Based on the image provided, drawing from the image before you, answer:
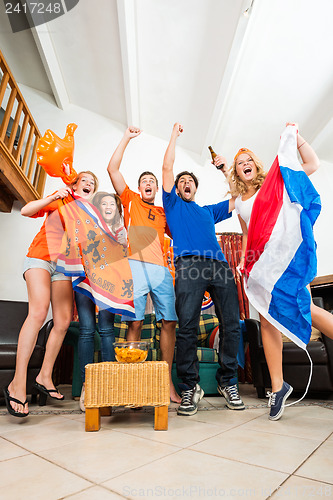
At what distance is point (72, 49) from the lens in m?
3.67

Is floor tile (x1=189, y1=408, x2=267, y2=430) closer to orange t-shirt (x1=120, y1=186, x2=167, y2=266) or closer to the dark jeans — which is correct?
the dark jeans

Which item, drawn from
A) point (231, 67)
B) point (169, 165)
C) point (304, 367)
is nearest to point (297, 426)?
point (304, 367)

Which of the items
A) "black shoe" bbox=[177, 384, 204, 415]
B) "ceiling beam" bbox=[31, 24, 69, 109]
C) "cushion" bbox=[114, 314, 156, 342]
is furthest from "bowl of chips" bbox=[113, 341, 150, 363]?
"ceiling beam" bbox=[31, 24, 69, 109]

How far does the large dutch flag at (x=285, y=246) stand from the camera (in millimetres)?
1378

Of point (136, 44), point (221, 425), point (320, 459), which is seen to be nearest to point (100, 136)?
point (136, 44)

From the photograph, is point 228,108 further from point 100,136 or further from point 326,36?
point 100,136

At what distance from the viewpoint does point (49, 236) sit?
5.51 feet

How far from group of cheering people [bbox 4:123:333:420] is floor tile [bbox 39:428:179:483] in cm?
52

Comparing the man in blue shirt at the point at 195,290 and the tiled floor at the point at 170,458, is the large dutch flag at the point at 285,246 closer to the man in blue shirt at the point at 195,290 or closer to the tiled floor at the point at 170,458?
the man in blue shirt at the point at 195,290

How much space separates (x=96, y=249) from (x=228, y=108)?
273 centimetres

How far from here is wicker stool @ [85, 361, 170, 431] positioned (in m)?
1.20

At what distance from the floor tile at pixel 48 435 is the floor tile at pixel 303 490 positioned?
678 mm

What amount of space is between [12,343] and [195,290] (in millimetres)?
1383

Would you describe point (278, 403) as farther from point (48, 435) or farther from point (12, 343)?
point (12, 343)
